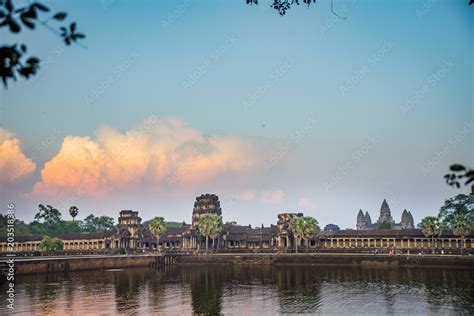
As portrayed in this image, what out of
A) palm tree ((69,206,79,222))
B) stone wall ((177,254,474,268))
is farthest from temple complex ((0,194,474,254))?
palm tree ((69,206,79,222))

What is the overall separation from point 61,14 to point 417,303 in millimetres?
43262

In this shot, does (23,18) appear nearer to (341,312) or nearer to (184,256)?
(341,312)

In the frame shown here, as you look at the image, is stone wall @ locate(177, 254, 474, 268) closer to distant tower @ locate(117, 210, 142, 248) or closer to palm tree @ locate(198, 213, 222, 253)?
palm tree @ locate(198, 213, 222, 253)

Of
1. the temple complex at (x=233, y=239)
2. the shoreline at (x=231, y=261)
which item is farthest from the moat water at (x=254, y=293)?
the temple complex at (x=233, y=239)

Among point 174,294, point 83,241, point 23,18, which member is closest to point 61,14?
point 23,18

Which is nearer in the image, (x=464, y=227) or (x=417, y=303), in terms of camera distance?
(x=417, y=303)

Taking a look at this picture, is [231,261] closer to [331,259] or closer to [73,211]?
[331,259]

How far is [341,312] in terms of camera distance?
1539 inches

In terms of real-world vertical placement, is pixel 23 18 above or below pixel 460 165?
above

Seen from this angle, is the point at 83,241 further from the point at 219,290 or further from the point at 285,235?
the point at 219,290

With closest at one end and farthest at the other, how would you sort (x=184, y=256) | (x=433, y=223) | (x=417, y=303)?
(x=417, y=303)
(x=433, y=223)
(x=184, y=256)

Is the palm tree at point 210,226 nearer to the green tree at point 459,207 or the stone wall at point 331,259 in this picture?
the stone wall at point 331,259

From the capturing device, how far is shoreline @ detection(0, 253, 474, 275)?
73.3 metres

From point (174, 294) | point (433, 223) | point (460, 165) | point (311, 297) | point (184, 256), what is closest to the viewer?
point (460, 165)
